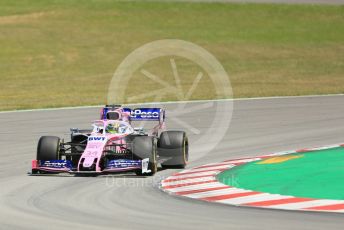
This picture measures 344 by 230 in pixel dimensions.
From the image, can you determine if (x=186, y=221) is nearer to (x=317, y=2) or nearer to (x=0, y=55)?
(x=0, y=55)

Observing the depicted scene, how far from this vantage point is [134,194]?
1523 centimetres

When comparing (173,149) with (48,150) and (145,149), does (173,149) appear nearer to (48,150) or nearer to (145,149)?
(145,149)

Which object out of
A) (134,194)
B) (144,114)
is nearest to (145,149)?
(144,114)

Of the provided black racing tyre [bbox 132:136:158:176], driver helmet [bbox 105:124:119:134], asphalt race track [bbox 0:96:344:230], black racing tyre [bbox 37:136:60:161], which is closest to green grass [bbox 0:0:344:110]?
asphalt race track [bbox 0:96:344:230]

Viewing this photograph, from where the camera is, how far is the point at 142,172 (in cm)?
1733

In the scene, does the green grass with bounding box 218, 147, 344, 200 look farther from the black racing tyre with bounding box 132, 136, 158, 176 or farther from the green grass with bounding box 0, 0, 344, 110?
the green grass with bounding box 0, 0, 344, 110

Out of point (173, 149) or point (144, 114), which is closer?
point (173, 149)

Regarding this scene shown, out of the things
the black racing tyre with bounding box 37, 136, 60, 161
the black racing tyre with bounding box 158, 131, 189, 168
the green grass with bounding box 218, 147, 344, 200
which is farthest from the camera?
the black racing tyre with bounding box 158, 131, 189, 168

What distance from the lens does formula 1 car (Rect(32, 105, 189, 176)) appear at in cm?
1728

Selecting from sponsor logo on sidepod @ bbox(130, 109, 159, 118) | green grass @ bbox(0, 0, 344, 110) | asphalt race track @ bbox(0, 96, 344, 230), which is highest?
green grass @ bbox(0, 0, 344, 110)

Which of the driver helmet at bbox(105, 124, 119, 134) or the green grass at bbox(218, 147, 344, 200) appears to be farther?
the driver helmet at bbox(105, 124, 119, 134)

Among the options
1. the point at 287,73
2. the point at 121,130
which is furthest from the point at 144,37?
the point at 121,130

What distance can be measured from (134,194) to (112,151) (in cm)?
257

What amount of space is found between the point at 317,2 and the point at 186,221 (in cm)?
4741
